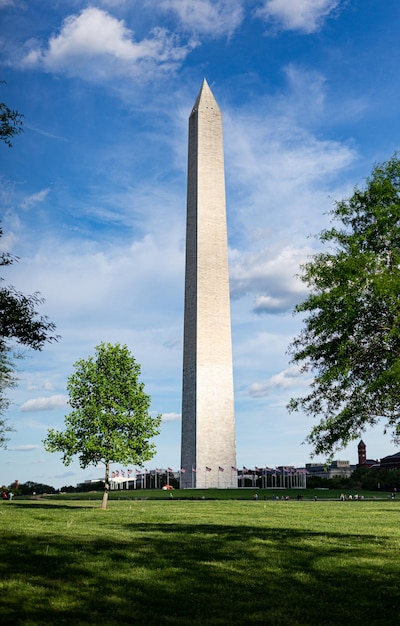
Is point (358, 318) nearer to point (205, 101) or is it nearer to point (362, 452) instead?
point (205, 101)

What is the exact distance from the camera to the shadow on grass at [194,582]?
9602 mm

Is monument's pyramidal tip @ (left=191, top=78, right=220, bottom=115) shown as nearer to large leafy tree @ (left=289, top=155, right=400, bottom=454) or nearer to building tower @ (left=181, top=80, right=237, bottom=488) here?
building tower @ (left=181, top=80, right=237, bottom=488)

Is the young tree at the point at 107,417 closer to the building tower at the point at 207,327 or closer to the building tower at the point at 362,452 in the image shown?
the building tower at the point at 207,327

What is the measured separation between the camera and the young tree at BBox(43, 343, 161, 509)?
4028 cm

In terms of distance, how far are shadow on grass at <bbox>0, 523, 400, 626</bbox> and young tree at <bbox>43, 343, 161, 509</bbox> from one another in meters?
22.9

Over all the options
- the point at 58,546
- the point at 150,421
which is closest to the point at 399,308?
the point at 58,546

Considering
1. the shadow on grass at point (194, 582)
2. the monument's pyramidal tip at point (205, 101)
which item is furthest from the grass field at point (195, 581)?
the monument's pyramidal tip at point (205, 101)

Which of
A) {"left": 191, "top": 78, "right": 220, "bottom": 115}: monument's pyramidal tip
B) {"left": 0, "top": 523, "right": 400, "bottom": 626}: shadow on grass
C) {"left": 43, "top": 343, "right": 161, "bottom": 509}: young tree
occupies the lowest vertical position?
{"left": 0, "top": 523, "right": 400, "bottom": 626}: shadow on grass

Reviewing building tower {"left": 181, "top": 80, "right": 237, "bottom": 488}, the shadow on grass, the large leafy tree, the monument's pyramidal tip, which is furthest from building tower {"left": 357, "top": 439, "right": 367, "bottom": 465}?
the shadow on grass

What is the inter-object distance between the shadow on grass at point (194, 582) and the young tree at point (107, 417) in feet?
75.2

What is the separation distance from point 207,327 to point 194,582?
215ft

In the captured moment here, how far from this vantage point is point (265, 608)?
33.3 ft

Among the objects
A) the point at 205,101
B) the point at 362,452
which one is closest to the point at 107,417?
the point at 205,101

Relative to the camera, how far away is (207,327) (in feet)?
253
